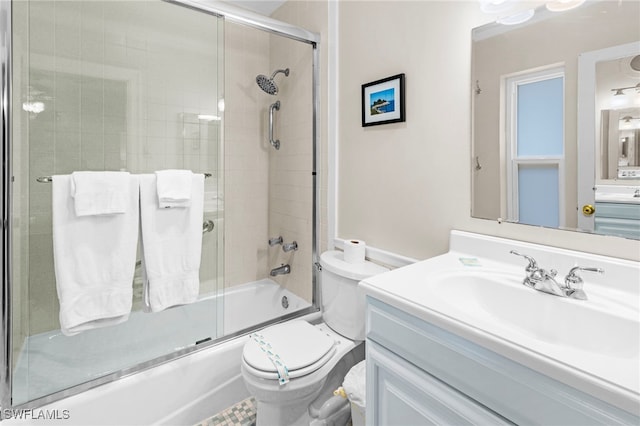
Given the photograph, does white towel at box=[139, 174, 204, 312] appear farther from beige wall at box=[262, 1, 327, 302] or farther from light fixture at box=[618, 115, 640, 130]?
light fixture at box=[618, 115, 640, 130]

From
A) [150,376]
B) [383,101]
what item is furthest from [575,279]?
[150,376]

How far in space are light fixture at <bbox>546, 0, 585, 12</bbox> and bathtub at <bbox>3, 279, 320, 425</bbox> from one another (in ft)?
6.12

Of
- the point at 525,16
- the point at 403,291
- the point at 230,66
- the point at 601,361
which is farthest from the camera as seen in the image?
the point at 230,66

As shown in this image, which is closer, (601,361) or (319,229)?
(601,361)

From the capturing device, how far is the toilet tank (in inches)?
57.2

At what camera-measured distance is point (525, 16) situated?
1075mm

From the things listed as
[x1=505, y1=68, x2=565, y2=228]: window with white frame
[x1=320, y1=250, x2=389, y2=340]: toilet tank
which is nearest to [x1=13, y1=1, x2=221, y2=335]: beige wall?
[x1=320, y1=250, x2=389, y2=340]: toilet tank

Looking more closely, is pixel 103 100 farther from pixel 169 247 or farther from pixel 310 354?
pixel 310 354

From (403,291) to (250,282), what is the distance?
1680mm

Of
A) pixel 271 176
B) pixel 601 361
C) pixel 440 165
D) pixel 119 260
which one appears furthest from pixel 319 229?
pixel 601 361

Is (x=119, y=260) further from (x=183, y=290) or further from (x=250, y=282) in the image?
(x=250, y=282)

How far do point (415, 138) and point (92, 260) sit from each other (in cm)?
145

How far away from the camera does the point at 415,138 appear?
4.61 ft

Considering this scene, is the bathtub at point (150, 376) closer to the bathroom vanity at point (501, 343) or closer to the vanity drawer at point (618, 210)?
the bathroom vanity at point (501, 343)
